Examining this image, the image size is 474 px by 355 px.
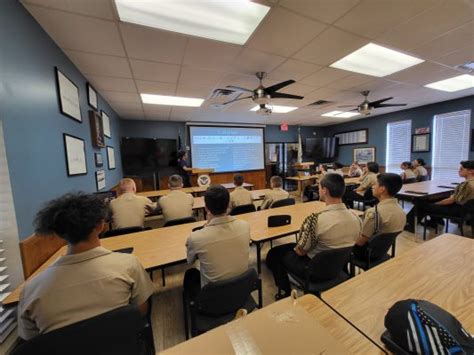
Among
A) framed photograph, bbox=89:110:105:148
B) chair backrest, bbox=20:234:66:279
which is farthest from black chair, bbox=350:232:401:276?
framed photograph, bbox=89:110:105:148

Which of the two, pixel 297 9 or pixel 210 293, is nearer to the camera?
pixel 210 293

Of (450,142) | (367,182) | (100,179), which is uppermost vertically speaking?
(450,142)

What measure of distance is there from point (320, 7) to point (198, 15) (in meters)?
1.11

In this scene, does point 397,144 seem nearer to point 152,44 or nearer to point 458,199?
point 458,199

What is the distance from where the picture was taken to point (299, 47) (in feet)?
→ 7.95

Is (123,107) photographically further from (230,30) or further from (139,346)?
(139,346)

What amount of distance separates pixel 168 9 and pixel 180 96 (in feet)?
7.99

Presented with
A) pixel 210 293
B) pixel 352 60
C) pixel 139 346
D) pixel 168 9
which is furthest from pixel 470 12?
pixel 139 346

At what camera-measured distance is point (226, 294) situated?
3.89 feet

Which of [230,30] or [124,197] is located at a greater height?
[230,30]

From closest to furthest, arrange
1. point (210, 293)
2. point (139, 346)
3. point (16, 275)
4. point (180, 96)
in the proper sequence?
1. point (139, 346)
2. point (210, 293)
3. point (16, 275)
4. point (180, 96)

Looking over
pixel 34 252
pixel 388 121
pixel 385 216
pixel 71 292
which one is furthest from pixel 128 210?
pixel 388 121

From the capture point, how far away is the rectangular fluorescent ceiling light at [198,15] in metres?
Result: 1.77

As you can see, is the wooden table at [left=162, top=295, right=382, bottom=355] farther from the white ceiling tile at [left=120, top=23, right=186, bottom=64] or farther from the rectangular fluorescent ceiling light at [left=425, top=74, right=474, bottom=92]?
the rectangular fluorescent ceiling light at [left=425, top=74, right=474, bottom=92]
